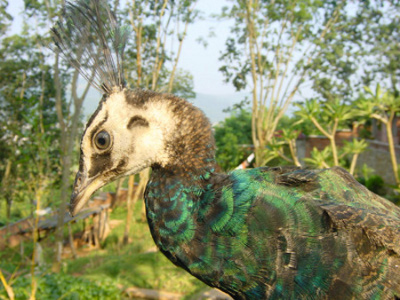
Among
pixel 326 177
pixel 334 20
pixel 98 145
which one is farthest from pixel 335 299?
pixel 334 20

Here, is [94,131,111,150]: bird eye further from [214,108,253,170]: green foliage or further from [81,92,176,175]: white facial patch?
[214,108,253,170]: green foliage

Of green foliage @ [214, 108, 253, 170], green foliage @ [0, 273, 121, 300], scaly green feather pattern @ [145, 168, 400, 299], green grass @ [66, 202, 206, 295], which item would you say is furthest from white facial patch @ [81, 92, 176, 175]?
green foliage @ [214, 108, 253, 170]

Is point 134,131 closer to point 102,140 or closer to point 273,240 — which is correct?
point 102,140

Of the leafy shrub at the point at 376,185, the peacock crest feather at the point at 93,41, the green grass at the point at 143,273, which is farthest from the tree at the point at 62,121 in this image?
the leafy shrub at the point at 376,185

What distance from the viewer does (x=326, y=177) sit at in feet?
5.31

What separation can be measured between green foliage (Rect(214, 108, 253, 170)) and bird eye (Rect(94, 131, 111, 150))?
38.7ft

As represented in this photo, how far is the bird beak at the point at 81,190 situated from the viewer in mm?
1462

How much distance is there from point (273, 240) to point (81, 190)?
2.61 ft

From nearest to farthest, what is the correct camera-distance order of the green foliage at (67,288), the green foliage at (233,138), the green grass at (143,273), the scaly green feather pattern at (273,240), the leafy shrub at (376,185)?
the scaly green feather pattern at (273,240)
the green foliage at (67,288)
the green grass at (143,273)
the leafy shrub at (376,185)
the green foliage at (233,138)

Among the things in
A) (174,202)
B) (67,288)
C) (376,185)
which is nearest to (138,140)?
(174,202)

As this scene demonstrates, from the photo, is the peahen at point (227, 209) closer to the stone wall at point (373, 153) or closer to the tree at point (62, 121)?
the tree at point (62, 121)

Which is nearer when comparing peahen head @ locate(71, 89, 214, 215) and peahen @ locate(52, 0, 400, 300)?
peahen @ locate(52, 0, 400, 300)

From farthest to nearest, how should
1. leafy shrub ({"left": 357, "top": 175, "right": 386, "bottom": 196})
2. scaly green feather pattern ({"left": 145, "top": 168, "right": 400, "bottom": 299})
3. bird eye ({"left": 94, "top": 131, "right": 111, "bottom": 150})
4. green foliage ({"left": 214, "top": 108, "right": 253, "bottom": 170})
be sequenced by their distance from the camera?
green foliage ({"left": 214, "top": 108, "right": 253, "bottom": 170}) < leafy shrub ({"left": 357, "top": 175, "right": 386, "bottom": 196}) < bird eye ({"left": 94, "top": 131, "right": 111, "bottom": 150}) < scaly green feather pattern ({"left": 145, "top": 168, "right": 400, "bottom": 299})

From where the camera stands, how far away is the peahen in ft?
4.39
